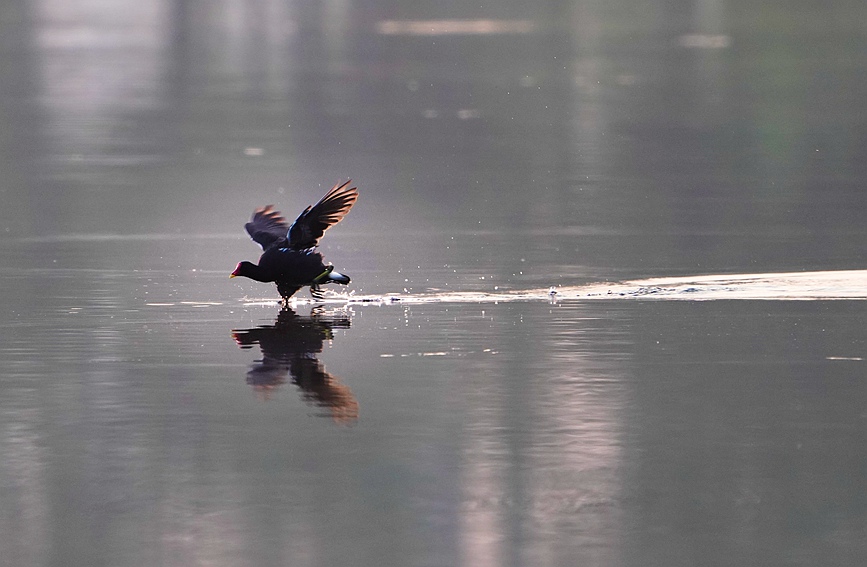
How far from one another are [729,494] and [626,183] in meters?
12.8

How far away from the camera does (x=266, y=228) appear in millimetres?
13562

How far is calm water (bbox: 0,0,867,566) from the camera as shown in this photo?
7.56m

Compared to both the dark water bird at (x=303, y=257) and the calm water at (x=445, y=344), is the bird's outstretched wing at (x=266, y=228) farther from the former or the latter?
the calm water at (x=445, y=344)

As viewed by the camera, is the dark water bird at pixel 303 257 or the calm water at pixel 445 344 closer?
the calm water at pixel 445 344

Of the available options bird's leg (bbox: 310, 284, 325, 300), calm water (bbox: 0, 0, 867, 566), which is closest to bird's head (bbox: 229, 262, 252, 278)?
calm water (bbox: 0, 0, 867, 566)

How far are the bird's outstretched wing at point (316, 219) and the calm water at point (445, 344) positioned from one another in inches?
18.5

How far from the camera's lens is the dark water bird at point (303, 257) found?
1248cm

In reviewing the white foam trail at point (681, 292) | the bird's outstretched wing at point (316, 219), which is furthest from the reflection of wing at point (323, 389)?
the white foam trail at point (681, 292)

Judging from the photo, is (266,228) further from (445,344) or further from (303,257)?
(445,344)

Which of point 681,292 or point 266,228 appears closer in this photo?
point 681,292

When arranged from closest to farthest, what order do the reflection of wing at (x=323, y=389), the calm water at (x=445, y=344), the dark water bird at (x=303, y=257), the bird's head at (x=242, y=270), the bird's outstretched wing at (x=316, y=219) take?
the calm water at (x=445, y=344), the reflection of wing at (x=323, y=389), the bird's head at (x=242, y=270), the dark water bird at (x=303, y=257), the bird's outstretched wing at (x=316, y=219)

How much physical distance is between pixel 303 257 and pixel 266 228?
110 centimetres

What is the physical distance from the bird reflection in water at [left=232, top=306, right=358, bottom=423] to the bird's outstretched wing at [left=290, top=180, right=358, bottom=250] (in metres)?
0.45

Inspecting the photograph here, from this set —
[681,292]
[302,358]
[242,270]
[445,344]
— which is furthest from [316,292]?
[681,292]
